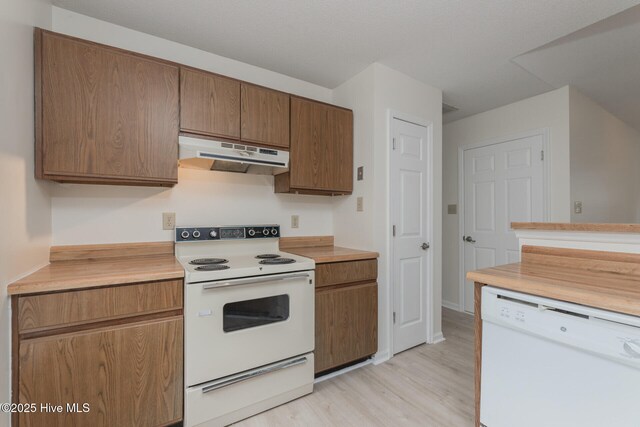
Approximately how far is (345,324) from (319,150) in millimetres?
1344

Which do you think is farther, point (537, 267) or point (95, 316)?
point (537, 267)

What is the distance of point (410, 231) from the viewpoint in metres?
2.54

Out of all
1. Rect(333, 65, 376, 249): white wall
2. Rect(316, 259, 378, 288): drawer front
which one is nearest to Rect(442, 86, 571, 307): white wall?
Rect(333, 65, 376, 249): white wall

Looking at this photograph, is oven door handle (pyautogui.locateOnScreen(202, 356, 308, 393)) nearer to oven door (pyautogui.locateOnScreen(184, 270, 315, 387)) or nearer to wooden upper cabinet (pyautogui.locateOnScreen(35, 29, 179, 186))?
oven door (pyautogui.locateOnScreen(184, 270, 315, 387))

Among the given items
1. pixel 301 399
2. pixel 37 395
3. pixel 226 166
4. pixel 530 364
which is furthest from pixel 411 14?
pixel 37 395

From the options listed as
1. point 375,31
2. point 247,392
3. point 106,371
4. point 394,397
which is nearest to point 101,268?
point 106,371

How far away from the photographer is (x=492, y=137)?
129 inches

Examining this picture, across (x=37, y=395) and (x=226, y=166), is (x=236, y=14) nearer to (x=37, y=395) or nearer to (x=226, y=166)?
(x=226, y=166)

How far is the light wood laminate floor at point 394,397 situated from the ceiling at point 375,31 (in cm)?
238

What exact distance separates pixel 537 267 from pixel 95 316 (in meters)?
2.15

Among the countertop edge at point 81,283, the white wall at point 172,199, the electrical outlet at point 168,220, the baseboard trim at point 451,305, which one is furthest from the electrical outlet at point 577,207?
the electrical outlet at point 168,220

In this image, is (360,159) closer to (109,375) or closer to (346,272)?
(346,272)

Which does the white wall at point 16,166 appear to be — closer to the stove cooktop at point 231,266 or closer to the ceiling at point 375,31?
the ceiling at point 375,31

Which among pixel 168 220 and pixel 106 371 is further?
pixel 168 220
